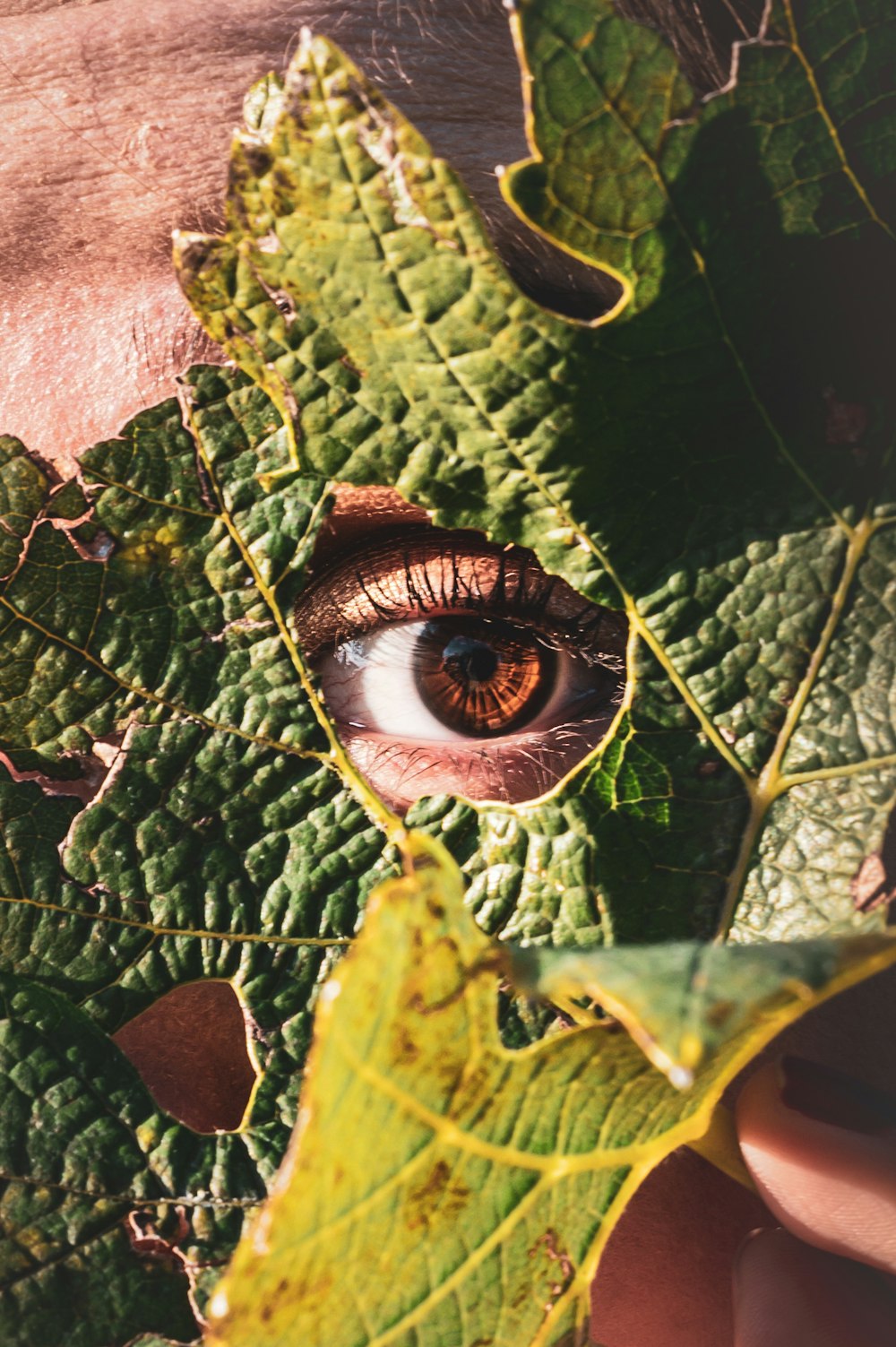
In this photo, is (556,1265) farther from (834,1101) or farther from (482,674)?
(482,674)

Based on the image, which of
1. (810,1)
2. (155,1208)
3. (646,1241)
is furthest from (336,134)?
(646,1241)

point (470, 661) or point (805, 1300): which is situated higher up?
point (470, 661)

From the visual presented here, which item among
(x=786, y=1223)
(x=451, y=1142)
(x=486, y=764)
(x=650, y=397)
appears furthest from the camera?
(x=486, y=764)

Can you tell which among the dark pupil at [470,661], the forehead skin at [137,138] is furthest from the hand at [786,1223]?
the forehead skin at [137,138]

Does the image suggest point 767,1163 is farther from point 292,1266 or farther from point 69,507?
point 69,507

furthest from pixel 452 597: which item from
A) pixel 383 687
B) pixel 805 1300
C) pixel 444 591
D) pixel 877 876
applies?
pixel 805 1300

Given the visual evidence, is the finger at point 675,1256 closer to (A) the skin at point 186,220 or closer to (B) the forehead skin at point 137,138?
(A) the skin at point 186,220

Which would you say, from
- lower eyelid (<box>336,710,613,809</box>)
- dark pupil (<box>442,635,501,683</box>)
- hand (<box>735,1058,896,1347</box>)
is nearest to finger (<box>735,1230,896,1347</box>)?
hand (<box>735,1058,896,1347</box>)
